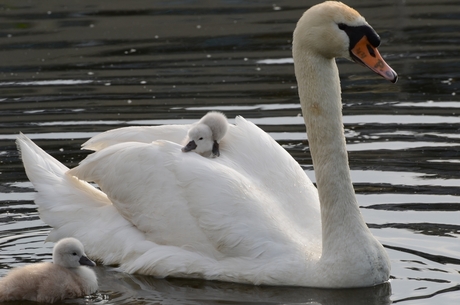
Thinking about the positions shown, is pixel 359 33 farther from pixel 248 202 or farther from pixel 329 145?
pixel 248 202

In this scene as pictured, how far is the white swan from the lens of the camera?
829cm

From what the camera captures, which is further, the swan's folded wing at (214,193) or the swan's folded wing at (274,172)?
the swan's folded wing at (274,172)

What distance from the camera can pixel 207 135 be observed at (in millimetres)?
9008

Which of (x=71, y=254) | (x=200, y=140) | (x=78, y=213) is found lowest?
(x=71, y=254)

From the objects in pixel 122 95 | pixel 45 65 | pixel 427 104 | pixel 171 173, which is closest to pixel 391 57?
pixel 427 104

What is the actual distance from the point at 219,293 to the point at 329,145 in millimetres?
1416

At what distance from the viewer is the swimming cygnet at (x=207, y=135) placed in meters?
9.02

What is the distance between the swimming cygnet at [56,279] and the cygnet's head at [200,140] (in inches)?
50.0

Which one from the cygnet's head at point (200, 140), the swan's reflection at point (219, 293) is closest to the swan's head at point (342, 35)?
the cygnet's head at point (200, 140)

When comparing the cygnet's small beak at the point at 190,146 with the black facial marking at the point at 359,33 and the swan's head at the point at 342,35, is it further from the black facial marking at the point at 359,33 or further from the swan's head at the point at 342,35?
the black facial marking at the point at 359,33

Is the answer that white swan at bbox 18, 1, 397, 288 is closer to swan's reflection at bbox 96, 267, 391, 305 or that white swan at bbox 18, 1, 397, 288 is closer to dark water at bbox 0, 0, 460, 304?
swan's reflection at bbox 96, 267, 391, 305

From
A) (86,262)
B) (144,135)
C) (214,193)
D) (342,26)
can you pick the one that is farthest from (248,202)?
(342,26)

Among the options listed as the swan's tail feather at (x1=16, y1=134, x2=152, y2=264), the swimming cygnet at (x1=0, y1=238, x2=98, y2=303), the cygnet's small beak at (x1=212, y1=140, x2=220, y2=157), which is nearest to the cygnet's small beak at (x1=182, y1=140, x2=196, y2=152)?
the cygnet's small beak at (x1=212, y1=140, x2=220, y2=157)

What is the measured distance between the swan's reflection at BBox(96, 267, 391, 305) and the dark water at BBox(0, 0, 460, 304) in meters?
0.02
